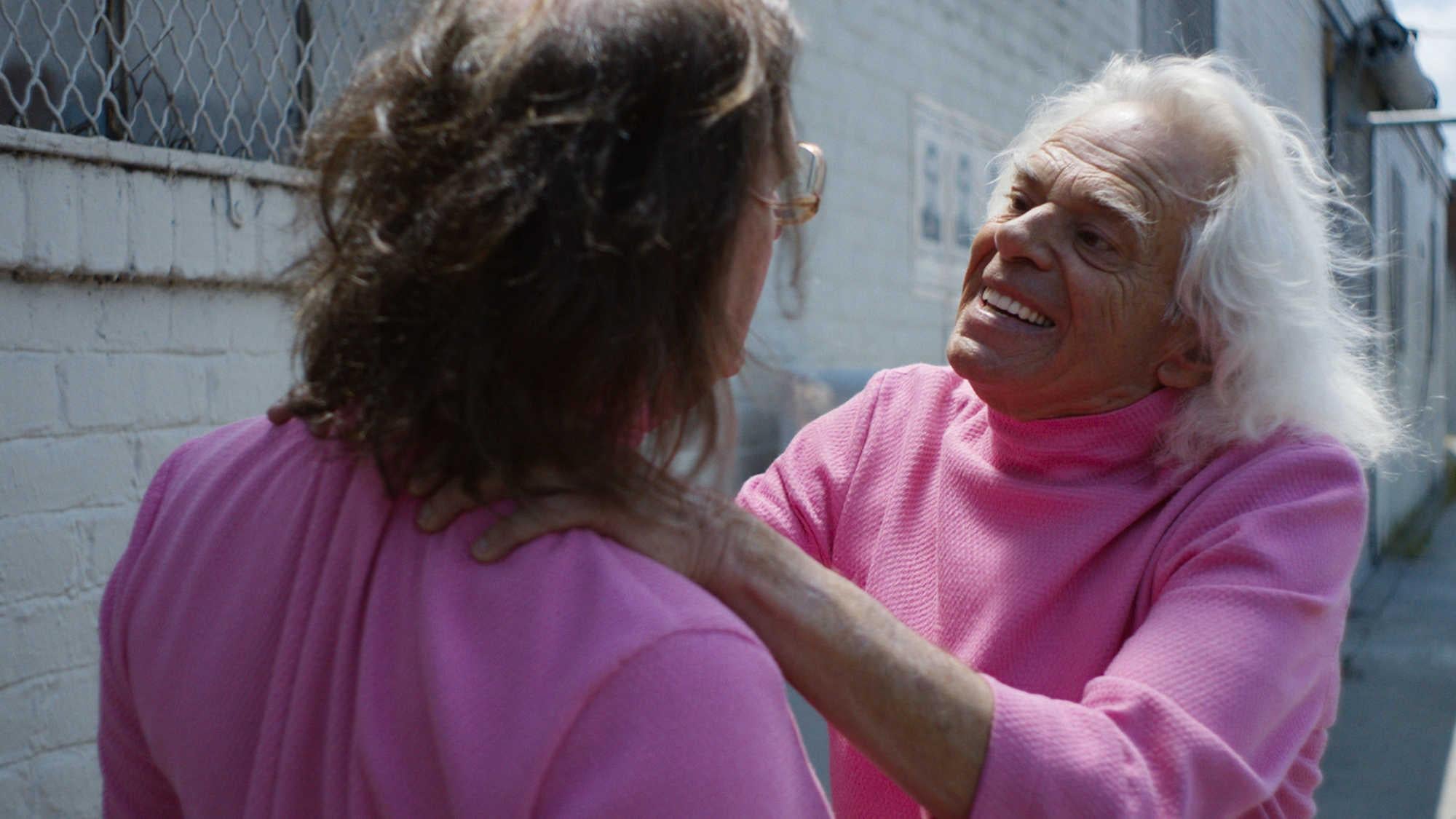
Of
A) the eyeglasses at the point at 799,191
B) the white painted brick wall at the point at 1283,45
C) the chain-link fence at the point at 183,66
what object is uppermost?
the white painted brick wall at the point at 1283,45

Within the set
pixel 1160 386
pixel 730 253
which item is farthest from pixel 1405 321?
pixel 730 253

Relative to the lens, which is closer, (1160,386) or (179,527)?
(179,527)

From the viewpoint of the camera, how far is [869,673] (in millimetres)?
1193

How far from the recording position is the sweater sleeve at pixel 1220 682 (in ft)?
4.04

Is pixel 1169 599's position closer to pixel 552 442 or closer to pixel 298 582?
pixel 552 442

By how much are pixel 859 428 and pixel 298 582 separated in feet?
3.80

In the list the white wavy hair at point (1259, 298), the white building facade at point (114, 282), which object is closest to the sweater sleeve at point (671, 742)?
the white building facade at point (114, 282)

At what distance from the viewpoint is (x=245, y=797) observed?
38.9 inches

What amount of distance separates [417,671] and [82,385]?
1.62 meters

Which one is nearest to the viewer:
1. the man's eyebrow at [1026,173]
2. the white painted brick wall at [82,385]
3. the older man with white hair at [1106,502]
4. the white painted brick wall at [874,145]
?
the older man with white hair at [1106,502]

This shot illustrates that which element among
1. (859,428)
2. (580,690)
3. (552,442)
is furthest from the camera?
(859,428)

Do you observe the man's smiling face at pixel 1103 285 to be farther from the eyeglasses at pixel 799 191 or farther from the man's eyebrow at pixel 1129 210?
the eyeglasses at pixel 799 191

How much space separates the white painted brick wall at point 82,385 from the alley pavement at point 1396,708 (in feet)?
13.8

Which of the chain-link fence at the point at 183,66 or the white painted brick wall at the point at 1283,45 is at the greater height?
the white painted brick wall at the point at 1283,45
